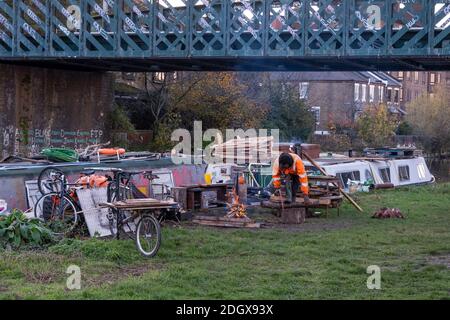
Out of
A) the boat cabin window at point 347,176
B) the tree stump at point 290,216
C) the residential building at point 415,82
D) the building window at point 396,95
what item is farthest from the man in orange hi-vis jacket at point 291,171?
the building window at point 396,95

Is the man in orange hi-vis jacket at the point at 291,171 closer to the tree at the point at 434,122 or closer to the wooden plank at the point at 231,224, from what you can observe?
the wooden plank at the point at 231,224

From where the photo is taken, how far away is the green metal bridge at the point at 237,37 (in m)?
20.8

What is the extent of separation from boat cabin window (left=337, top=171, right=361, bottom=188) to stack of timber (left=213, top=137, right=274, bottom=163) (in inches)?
96.8

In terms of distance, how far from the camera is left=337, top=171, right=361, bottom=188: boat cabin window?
25.2m

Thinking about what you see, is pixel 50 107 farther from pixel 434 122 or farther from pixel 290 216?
pixel 434 122

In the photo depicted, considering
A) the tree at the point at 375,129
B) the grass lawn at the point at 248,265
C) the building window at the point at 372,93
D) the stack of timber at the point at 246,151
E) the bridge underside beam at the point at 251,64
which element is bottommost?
the grass lawn at the point at 248,265

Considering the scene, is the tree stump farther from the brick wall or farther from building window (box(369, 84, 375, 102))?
building window (box(369, 84, 375, 102))

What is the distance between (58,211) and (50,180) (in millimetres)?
1046

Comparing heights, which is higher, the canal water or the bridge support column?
the bridge support column

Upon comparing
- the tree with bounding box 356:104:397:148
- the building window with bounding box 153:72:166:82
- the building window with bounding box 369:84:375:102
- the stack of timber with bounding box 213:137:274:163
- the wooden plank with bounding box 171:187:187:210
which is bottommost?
the wooden plank with bounding box 171:187:187:210

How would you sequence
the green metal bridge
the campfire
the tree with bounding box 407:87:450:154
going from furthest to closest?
the tree with bounding box 407:87:450:154
the green metal bridge
the campfire

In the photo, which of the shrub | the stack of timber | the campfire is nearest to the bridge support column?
the stack of timber

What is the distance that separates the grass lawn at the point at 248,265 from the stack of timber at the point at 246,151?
8.92 meters
